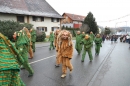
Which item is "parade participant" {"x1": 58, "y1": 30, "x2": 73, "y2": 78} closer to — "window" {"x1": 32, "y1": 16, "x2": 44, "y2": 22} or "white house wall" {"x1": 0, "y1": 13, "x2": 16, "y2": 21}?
"white house wall" {"x1": 0, "y1": 13, "x2": 16, "y2": 21}

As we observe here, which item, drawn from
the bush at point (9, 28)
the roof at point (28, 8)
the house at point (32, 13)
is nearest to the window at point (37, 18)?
the house at point (32, 13)

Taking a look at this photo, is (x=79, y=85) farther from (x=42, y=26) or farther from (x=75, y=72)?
(x=42, y=26)

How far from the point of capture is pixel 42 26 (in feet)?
96.8

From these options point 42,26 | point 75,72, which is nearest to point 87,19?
point 42,26

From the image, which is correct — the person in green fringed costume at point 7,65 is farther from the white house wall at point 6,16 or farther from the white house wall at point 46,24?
the white house wall at point 46,24

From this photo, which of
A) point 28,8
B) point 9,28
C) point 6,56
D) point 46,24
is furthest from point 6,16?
point 6,56

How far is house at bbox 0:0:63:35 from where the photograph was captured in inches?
908

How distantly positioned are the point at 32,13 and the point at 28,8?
72.3 inches

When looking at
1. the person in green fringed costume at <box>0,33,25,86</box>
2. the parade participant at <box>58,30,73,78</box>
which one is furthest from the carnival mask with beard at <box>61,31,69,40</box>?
the person in green fringed costume at <box>0,33,25,86</box>

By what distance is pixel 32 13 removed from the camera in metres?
26.5

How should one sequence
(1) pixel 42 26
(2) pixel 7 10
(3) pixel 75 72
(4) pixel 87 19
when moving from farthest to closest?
(4) pixel 87 19 < (1) pixel 42 26 < (2) pixel 7 10 < (3) pixel 75 72

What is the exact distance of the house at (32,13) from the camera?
23.1 meters

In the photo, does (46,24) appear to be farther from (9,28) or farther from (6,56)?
(6,56)

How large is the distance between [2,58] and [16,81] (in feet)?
1.69
